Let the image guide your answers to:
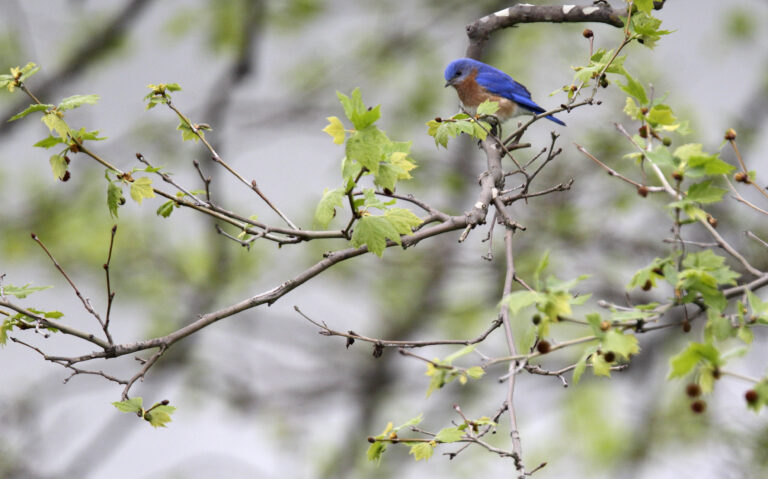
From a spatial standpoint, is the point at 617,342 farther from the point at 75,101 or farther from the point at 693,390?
the point at 75,101

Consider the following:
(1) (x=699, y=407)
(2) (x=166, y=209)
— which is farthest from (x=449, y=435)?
(2) (x=166, y=209)

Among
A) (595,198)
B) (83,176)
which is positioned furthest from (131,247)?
(595,198)

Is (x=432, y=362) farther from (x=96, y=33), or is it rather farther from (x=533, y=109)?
(x=96, y=33)

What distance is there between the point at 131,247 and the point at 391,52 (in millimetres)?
4189

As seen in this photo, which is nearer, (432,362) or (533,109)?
(432,362)

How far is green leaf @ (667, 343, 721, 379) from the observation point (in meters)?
2.05

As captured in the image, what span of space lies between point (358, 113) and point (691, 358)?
122 centimetres

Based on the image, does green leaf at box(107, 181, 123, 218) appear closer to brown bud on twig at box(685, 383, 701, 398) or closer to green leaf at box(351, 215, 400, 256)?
green leaf at box(351, 215, 400, 256)

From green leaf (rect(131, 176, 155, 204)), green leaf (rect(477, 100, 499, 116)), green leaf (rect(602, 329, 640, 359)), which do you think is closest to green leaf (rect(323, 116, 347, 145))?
green leaf (rect(477, 100, 499, 116))

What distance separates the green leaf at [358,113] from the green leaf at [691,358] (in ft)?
3.72

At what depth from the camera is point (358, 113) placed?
8.36 ft

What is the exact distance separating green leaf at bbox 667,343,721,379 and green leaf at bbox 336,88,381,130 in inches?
44.7

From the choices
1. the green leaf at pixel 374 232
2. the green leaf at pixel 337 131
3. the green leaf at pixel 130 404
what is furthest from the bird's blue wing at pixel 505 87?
the green leaf at pixel 130 404

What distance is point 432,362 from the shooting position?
2311 mm
